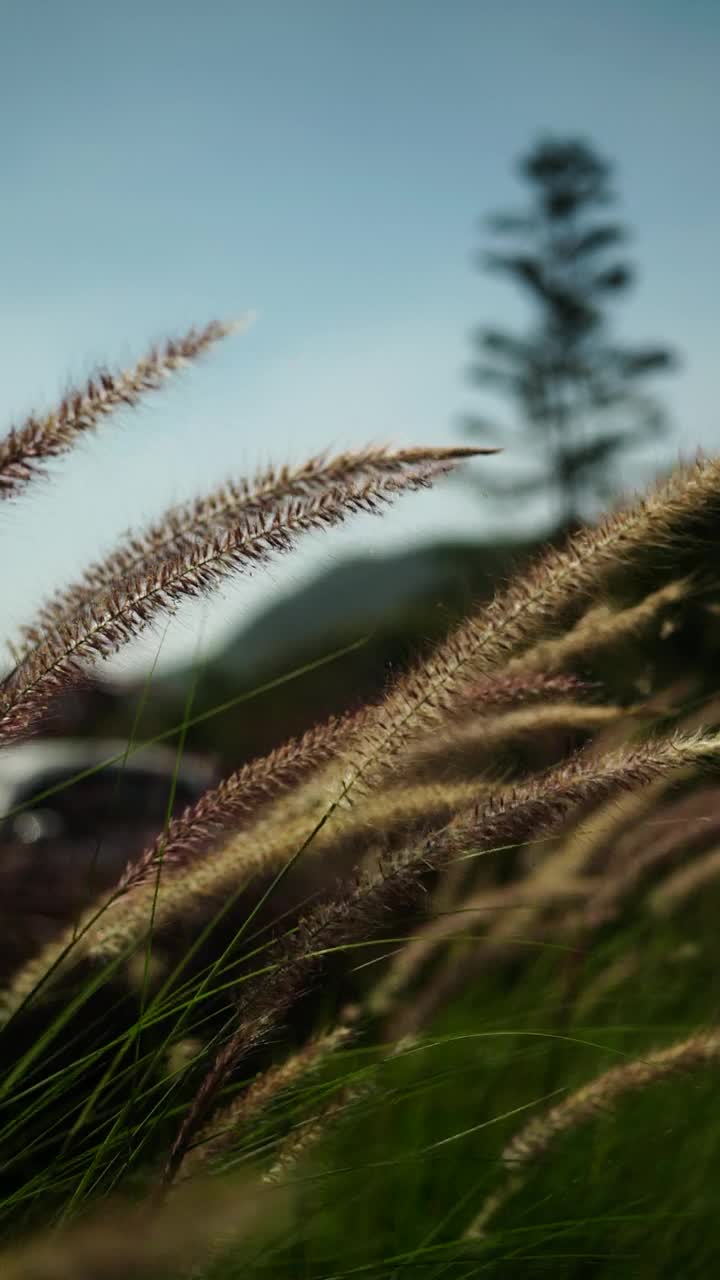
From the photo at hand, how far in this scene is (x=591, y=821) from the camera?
141 centimetres

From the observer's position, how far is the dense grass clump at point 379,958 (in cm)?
107

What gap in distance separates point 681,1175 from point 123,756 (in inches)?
43.9

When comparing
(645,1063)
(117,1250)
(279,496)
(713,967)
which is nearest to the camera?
(117,1250)

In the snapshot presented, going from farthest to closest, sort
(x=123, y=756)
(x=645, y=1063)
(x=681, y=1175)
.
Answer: (x=681, y=1175), (x=645, y=1063), (x=123, y=756)

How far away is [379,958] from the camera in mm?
1150

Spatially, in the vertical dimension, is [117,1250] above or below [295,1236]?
above

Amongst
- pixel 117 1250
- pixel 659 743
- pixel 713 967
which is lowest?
pixel 713 967

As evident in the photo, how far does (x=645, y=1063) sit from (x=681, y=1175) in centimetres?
43

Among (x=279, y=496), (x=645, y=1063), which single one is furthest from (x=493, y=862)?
(x=279, y=496)

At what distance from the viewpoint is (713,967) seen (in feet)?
8.72

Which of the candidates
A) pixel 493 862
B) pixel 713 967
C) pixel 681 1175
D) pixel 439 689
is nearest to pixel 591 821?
pixel 439 689

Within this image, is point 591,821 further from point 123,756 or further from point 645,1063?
point 123,756

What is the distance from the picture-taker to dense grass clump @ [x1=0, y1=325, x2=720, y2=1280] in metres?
1.07

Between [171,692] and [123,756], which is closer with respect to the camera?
[123,756]
